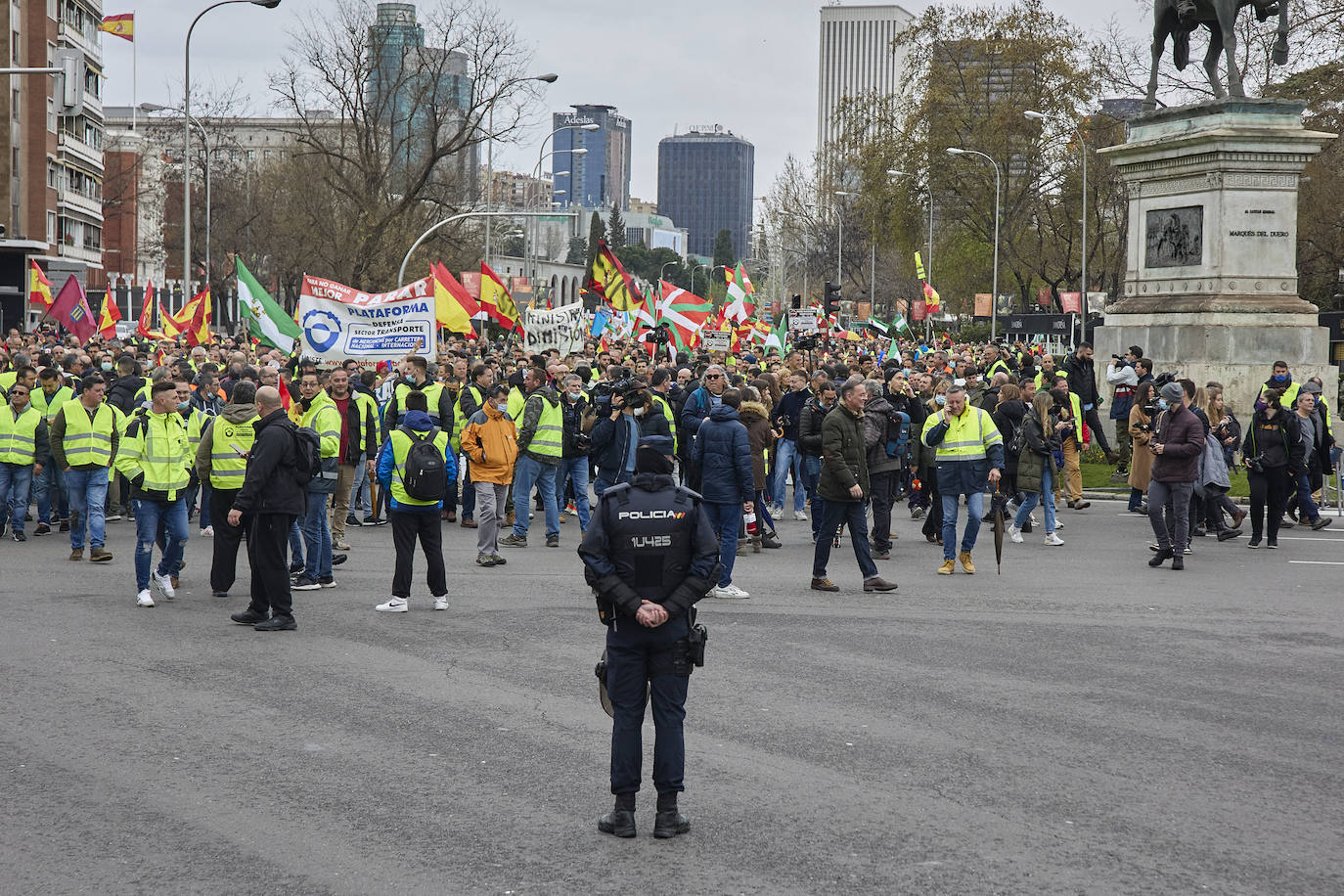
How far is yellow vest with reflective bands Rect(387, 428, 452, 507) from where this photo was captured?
10961 millimetres

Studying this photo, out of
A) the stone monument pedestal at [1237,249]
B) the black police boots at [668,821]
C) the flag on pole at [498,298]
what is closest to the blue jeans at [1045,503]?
the stone monument pedestal at [1237,249]

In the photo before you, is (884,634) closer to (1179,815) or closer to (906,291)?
(1179,815)

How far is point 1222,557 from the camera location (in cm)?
1462

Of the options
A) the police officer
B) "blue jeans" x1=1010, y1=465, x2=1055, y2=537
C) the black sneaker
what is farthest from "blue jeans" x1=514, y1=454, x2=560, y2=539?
the police officer

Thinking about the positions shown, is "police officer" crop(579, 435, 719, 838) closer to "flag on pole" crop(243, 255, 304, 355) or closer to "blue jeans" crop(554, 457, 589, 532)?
"blue jeans" crop(554, 457, 589, 532)

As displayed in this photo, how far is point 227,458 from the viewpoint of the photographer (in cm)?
1124

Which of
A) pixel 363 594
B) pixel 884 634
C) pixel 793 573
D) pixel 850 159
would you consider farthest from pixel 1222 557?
pixel 850 159

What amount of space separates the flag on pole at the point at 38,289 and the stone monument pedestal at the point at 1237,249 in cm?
2988

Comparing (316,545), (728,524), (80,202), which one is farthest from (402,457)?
(80,202)

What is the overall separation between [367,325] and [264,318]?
2.66 meters

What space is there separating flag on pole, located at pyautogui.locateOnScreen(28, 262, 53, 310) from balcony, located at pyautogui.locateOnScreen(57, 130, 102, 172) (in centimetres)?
2588

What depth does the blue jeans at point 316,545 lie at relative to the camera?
1209 cm

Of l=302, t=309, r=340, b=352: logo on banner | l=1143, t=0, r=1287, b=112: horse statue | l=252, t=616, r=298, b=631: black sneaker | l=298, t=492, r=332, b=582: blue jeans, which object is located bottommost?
l=252, t=616, r=298, b=631: black sneaker

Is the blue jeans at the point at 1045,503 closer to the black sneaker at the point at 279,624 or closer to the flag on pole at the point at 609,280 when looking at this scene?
the black sneaker at the point at 279,624
